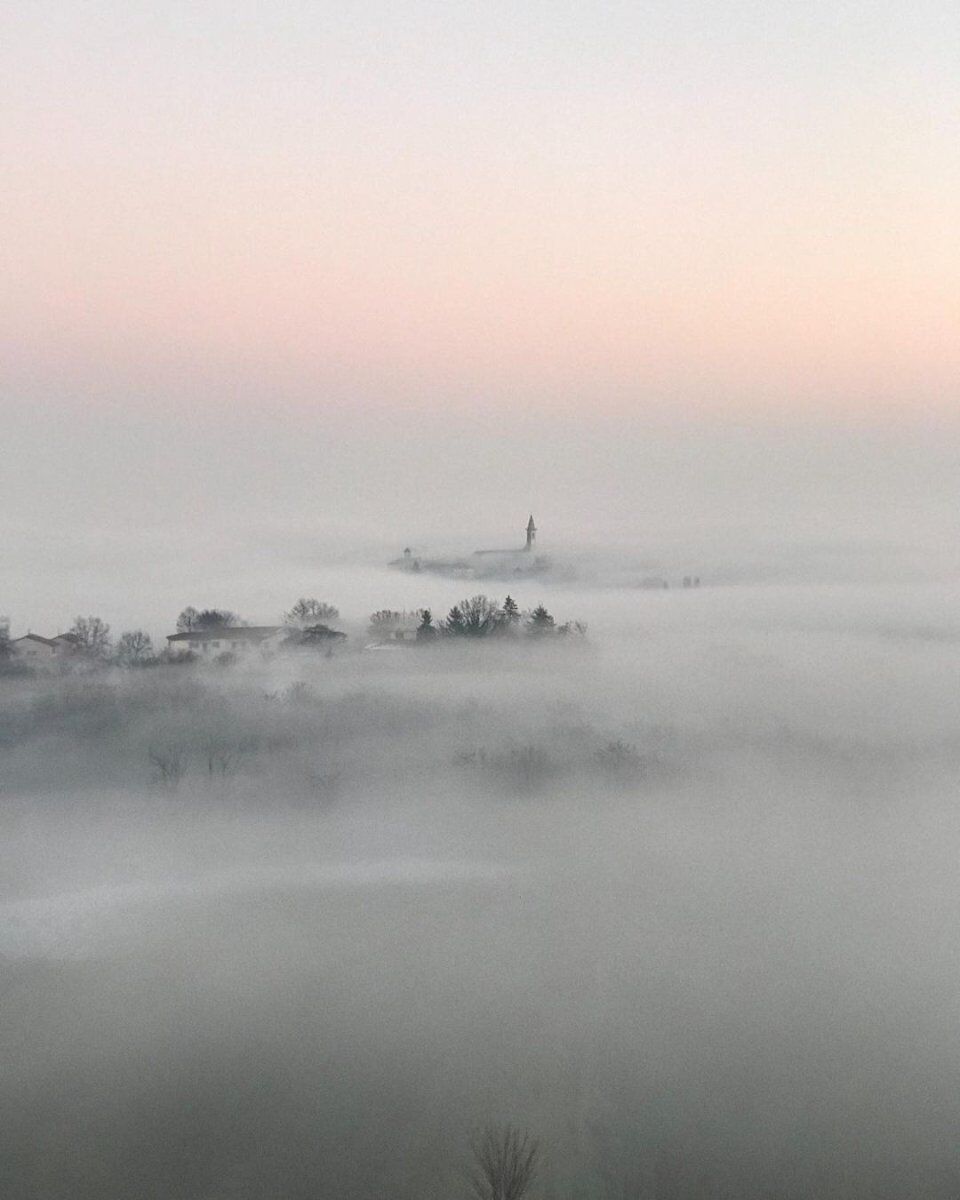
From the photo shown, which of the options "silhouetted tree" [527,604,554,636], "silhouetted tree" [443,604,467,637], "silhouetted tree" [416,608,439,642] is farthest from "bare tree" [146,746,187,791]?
"silhouetted tree" [527,604,554,636]

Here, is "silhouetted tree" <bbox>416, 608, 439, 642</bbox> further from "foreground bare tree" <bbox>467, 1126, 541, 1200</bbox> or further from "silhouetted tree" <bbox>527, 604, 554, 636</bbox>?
"foreground bare tree" <bbox>467, 1126, 541, 1200</bbox>

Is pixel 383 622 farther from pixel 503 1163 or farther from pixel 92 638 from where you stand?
pixel 503 1163

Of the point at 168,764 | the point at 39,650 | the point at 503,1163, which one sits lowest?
the point at 503,1163

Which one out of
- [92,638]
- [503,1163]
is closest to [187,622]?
[92,638]

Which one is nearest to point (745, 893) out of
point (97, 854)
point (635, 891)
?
point (635, 891)

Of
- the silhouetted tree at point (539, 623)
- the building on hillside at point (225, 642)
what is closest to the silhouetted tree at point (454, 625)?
the silhouetted tree at point (539, 623)

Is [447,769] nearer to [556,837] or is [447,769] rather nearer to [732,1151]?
[556,837]

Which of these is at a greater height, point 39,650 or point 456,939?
point 39,650
